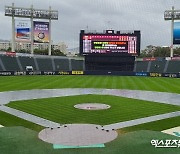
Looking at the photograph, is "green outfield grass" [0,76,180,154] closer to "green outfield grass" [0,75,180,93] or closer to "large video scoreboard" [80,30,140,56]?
"green outfield grass" [0,75,180,93]

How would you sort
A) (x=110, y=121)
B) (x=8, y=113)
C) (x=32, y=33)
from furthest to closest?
(x=32, y=33) → (x=8, y=113) → (x=110, y=121)

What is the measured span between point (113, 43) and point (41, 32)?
18.0 m

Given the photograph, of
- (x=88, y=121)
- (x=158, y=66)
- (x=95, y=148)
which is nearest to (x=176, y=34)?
(x=158, y=66)

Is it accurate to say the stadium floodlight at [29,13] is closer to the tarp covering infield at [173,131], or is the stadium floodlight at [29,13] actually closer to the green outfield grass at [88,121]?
the green outfield grass at [88,121]

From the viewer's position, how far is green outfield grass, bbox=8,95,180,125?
56.4 feet

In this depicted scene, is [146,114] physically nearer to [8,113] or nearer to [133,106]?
[133,106]

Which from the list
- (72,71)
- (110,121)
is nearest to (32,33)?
(72,71)

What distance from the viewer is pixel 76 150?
1130 centimetres

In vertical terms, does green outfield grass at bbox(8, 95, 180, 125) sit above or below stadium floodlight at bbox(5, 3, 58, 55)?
below

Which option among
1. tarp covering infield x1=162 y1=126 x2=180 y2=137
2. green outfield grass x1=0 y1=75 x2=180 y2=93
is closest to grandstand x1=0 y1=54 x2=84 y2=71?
green outfield grass x1=0 y1=75 x2=180 y2=93

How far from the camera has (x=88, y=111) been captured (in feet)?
64.8

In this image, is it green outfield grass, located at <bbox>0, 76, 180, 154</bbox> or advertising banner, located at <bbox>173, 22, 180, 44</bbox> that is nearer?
green outfield grass, located at <bbox>0, 76, 180, 154</bbox>

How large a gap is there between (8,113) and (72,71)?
53.3 m

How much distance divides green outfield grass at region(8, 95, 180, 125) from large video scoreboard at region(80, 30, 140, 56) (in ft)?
141
